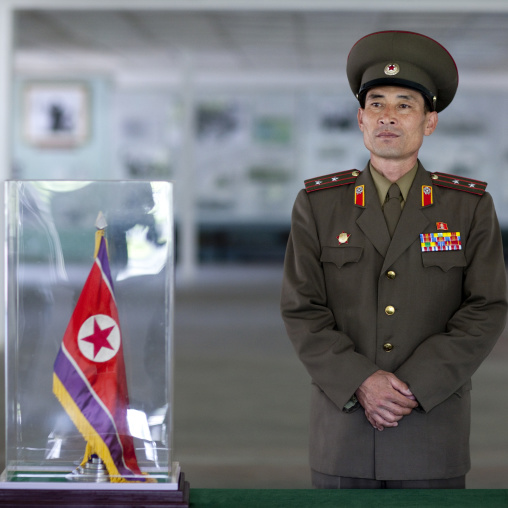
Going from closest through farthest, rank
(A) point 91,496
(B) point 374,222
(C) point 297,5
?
(A) point 91,496 → (B) point 374,222 → (C) point 297,5

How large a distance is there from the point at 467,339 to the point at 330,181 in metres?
0.47

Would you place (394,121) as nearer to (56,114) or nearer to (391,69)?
(391,69)

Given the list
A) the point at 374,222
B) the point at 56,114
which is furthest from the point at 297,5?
the point at 56,114

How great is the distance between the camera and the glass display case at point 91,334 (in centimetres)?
141

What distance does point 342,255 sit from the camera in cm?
176

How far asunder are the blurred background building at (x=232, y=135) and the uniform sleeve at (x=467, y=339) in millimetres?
2196

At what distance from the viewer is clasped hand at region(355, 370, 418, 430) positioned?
1.67 metres

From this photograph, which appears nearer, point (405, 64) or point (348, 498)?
point (348, 498)

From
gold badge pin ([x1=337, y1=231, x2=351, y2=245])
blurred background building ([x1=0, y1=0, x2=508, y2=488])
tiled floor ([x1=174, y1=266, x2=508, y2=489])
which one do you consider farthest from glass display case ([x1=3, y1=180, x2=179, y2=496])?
blurred background building ([x1=0, y1=0, x2=508, y2=488])

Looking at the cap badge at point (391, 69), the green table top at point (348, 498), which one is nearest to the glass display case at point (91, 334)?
the green table top at point (348, 498)

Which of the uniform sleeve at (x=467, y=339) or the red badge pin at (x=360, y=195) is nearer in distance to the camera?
the uniform sleeve at (x=467, y=339)

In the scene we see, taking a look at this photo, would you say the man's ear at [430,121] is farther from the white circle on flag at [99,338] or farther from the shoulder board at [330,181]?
the white circle on flag at [99,338]

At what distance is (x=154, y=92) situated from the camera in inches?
664

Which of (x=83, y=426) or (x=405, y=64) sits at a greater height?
(x=405, y=64)
